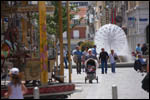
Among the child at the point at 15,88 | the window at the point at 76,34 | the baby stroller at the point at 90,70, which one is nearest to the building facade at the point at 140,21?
the baby stroller at the point at 90,70

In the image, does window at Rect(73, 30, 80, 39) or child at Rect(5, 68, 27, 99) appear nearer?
child at Rect(5, 68, 27, 99)

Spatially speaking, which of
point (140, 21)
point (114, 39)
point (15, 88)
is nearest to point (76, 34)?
point (140, 21)

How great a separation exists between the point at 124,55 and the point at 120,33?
76.0 inches

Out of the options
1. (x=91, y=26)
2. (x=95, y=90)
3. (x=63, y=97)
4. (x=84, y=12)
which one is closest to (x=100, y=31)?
(x=95, y=90)

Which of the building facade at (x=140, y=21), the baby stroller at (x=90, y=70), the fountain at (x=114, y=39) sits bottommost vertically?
the baby stroller at (x=90, y=70)

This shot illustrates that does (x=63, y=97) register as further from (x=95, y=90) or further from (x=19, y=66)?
(x=95, y=90)

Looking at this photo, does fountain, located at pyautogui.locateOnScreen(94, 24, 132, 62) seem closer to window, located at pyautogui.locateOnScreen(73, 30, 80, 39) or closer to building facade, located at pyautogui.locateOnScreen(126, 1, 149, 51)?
building facade, located at pyautogui.locateOnScreen(126, 1, 149, 51)

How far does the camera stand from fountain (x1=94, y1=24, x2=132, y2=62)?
43.8 meters

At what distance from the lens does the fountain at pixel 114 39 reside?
144 ft

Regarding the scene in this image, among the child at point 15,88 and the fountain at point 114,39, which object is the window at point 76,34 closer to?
the fountain at point 114,39

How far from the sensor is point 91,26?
11831 cm

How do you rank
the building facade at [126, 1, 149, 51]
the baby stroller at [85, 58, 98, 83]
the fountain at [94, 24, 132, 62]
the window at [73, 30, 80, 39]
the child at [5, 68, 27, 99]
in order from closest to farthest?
the child at [5, 68, 27, 99], the baby stroller at [85, 58, 98, 83], the fountain at [94, 24, 132, 62], the building facade at [126, 1, 149, 51], the window at [73, 30, 80, 39]

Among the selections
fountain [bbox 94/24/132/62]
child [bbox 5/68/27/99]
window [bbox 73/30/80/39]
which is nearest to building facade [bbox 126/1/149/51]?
fountain [bbox 94/24/132/62]

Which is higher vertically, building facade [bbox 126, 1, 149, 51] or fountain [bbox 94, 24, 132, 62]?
building facade [bbox 126, 1, 149, 51]
